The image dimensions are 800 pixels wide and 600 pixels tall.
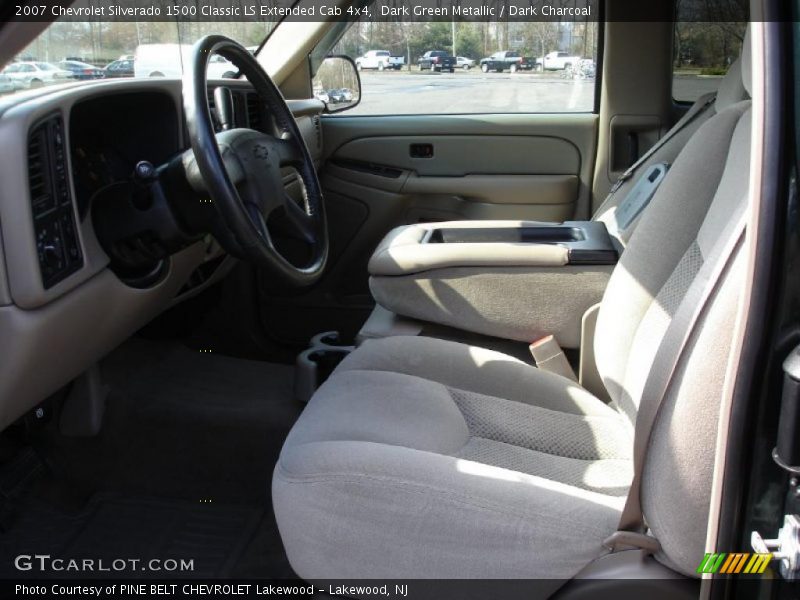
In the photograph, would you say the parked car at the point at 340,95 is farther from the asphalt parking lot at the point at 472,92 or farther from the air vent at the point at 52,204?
the air vent at the point at 52,204

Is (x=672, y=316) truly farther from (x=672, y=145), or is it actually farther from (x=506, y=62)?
(x=506, y=62)

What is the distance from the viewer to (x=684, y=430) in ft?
3.44

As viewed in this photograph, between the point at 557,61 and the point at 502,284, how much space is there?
3.85 feet

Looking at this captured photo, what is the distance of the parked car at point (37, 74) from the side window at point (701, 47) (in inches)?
65.0

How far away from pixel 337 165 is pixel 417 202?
315 millimetres

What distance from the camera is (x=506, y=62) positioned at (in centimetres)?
282

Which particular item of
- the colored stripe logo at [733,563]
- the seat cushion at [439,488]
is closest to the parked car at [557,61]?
the seat cushion at [439,488]

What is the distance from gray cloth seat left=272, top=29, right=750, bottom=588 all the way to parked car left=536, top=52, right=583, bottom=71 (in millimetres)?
1269

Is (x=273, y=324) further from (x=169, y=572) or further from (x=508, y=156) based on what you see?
(x=169, y=572)

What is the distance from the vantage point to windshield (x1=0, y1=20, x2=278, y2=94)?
1.68 meters

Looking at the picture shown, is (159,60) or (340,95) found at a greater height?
(159,60)

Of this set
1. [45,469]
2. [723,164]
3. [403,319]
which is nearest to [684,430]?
[723,164]

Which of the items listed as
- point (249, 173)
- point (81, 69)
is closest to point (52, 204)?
point (249, 173)

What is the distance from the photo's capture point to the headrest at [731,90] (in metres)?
1.77
